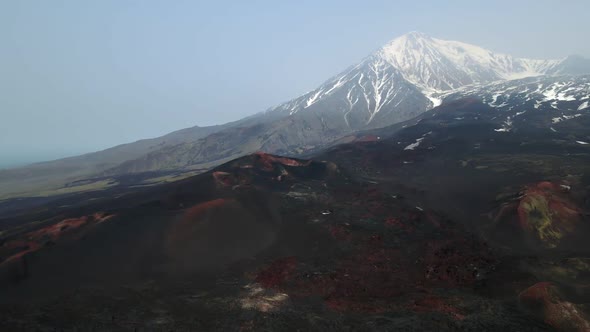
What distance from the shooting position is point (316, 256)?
50.4m

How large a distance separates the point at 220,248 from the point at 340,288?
68.0 feet

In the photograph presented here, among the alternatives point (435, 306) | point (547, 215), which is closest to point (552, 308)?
point (435, 306)

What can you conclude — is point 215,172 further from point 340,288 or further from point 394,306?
point 394,306

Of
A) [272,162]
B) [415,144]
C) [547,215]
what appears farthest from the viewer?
[415,144]

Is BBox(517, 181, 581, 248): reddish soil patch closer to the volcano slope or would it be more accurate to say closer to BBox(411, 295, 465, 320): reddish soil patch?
the volcano slope

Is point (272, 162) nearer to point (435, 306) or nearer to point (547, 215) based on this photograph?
point (547, 215)

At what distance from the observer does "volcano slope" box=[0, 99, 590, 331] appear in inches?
1405

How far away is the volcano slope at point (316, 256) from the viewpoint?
35688 millimetres

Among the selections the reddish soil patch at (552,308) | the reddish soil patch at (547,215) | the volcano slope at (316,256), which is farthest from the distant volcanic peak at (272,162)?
the reddish soil patch at (552,308)

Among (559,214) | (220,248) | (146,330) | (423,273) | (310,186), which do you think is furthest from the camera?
(310,186)

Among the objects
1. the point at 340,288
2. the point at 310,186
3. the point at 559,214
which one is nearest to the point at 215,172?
the point at 310,186

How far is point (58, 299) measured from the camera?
39844 mm

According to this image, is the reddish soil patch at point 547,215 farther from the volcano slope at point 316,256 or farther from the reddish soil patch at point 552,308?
the reddish soil patch at point 552,308

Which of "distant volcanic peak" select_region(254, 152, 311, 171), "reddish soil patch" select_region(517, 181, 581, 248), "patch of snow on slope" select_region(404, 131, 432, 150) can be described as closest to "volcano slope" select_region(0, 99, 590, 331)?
"reddish soil patch" select_region(517, 181, 581, 248)
